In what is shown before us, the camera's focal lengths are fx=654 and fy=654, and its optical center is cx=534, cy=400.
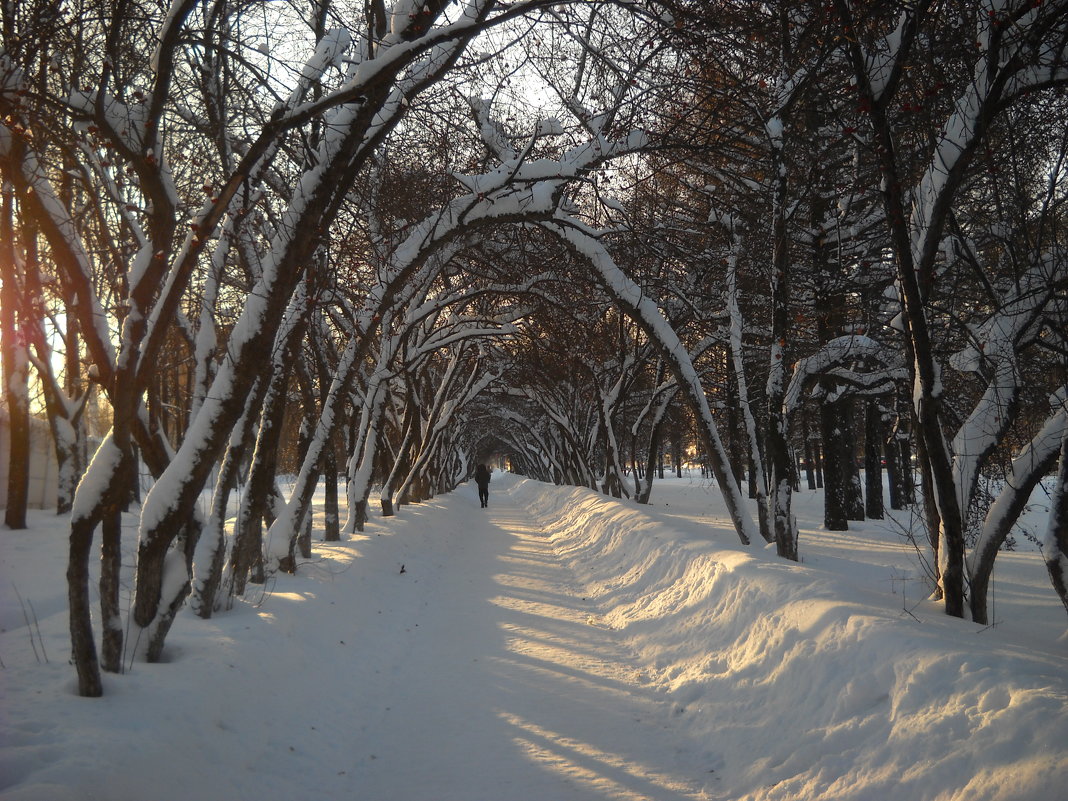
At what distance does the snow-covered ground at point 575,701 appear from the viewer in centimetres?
295

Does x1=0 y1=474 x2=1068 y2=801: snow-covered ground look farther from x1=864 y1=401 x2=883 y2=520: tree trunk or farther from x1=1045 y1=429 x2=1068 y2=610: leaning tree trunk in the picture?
x1=864 y1=401 x2=883 y2=520: tree trunk

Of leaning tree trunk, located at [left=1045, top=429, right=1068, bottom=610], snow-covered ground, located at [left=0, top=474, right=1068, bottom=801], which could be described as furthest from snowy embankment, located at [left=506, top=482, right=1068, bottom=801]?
leaning tree trunk, located at [left=1045, top=429, right=1068, bottom=610]

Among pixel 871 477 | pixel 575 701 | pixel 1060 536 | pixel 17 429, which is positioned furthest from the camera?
pixel 871 477

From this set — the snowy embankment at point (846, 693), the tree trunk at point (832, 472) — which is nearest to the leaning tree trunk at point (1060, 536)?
the snowy embankment at point (846, 693)

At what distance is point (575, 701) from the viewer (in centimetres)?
505

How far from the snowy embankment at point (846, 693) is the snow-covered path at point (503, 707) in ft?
1.24

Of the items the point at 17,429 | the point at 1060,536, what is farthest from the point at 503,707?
the point at 17,429

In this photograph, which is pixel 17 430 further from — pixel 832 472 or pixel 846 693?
pixel 832 472

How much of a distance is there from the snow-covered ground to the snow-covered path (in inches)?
0.9

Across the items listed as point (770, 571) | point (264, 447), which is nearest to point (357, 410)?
point (264, 447)

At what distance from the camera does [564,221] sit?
24.3ft

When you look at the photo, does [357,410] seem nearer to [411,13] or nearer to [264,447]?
[264,447]

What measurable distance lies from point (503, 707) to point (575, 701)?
22.2 inches

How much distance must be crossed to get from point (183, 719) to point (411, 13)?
15.3ft
